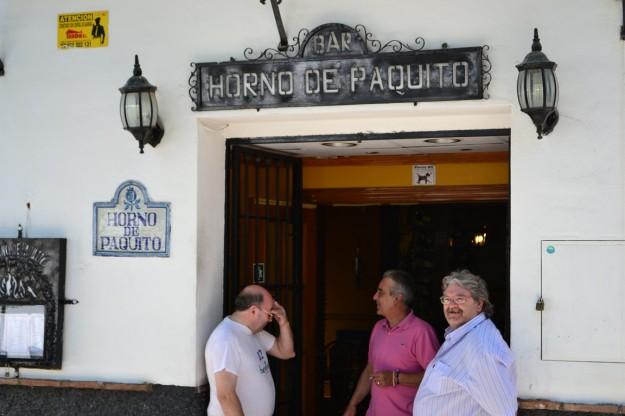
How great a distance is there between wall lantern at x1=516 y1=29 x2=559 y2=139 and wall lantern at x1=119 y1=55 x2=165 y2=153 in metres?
2.35

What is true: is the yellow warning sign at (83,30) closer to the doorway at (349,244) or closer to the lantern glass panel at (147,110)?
the lantern glass panel at (147,110)

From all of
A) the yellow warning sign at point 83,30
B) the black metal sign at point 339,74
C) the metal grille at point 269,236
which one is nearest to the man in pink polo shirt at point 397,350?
the metal grille at point 269,236

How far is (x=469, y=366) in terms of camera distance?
4719 mm

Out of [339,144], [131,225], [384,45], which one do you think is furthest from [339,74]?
[131,225]

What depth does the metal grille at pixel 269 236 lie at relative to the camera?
633 cm

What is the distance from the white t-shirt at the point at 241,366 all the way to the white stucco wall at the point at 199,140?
28cm

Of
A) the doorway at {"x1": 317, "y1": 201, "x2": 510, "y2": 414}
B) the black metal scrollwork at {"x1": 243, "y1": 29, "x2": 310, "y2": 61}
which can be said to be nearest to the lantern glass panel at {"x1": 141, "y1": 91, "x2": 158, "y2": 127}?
the black metal scrollwork at {"x1": 243, "y1": 29, "x2": 310, "y2": 61}

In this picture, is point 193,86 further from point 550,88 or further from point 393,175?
point 393,175

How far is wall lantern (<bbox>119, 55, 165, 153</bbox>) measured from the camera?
5.70m

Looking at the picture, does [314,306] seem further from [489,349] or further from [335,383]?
[489,349]

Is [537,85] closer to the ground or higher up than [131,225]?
higher up

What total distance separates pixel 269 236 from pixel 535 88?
2535mm

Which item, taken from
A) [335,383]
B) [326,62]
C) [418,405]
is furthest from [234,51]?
[335,383]

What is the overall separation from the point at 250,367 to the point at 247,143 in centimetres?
163
